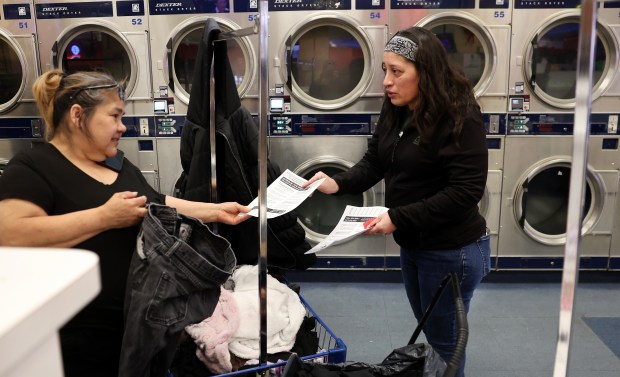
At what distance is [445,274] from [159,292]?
0.95m

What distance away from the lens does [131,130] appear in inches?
145

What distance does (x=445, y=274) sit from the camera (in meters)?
1.73

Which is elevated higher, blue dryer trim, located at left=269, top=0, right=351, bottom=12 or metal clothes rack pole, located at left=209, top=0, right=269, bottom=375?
blue dryer trim, located at left=269, top=0, right=351, bottom=12

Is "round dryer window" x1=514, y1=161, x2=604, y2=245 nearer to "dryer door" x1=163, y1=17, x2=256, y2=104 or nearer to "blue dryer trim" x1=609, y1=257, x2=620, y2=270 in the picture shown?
"blue dryer trim" x1=609, y1=257, x2=620, y2=270

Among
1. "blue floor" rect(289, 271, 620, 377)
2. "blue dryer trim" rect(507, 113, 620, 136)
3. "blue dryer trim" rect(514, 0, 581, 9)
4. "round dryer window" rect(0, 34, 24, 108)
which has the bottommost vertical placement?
"blue floor" rect(289, 271, 620, 377)

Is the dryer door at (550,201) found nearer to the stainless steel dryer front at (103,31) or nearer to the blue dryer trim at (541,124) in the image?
the blue dryer trim at (541,124)

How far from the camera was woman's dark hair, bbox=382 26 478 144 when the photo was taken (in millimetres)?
1593

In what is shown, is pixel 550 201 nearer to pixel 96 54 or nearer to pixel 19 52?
pixel 96 54

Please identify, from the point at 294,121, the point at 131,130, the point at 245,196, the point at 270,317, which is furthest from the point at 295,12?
the point at 270,317

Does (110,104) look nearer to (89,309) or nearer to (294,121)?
(89,309)

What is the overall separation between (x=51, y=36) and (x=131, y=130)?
883 mm

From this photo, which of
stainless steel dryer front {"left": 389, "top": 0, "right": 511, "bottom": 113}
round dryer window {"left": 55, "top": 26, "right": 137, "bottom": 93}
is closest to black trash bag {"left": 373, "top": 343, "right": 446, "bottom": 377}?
stainless steel dryer front {"left": 389, "top": 0, "right": 511, "bottom": 113}

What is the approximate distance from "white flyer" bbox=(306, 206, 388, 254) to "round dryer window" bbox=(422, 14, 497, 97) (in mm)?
2035

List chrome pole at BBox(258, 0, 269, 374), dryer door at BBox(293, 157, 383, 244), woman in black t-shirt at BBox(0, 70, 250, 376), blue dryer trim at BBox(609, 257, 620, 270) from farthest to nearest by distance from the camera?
dryer door at BBox(293, 157, 383, 244) → blue dryer trim at BBox(609, 257, 620, 270) → woman in black t-shirt at BBox(0, 70, 250, 376) → chrome pole at BBox(258, 0, 269, 374)
